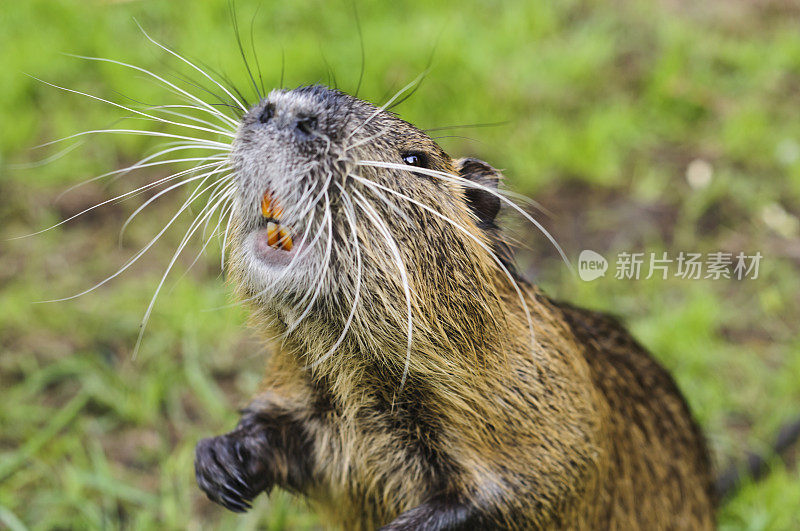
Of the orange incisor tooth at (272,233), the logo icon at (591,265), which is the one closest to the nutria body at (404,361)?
the orange incisor tooth at (272,233)

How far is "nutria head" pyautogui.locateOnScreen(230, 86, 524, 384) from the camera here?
5.29ft

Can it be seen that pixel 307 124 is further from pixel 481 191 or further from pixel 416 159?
pixel 481 191

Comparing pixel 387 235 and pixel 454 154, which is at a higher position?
pixel 454 154

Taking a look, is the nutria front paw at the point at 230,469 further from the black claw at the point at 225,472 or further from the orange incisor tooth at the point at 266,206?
the orange incisor tooth at the point at 266,206

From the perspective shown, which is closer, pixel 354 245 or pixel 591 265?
pixel 354 245

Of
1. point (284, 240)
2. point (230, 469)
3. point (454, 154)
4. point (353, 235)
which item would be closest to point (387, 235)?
point (353, 235)

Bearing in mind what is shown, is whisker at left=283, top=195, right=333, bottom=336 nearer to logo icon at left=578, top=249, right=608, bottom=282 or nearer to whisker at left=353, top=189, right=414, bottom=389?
whisker at left=353, top=189, right=414, bottom=389

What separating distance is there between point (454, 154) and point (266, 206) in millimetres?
2692

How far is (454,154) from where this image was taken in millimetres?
4254

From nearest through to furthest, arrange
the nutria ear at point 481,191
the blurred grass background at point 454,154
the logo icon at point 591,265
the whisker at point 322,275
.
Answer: the whisker at point 322,275 → the nutria ear at point 481,191 → the blurred grass background at point 454,154 → the logo icon at point 591,265

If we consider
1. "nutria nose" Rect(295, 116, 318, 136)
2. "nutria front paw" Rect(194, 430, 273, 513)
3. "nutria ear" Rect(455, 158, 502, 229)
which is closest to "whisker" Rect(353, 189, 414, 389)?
"nutria nose" Rect(295, 116, 318, 136)

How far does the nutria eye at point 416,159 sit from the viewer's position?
1.76m

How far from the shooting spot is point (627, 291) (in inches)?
152

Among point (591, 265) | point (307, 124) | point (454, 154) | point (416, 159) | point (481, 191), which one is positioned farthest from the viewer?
point (454, 154)
